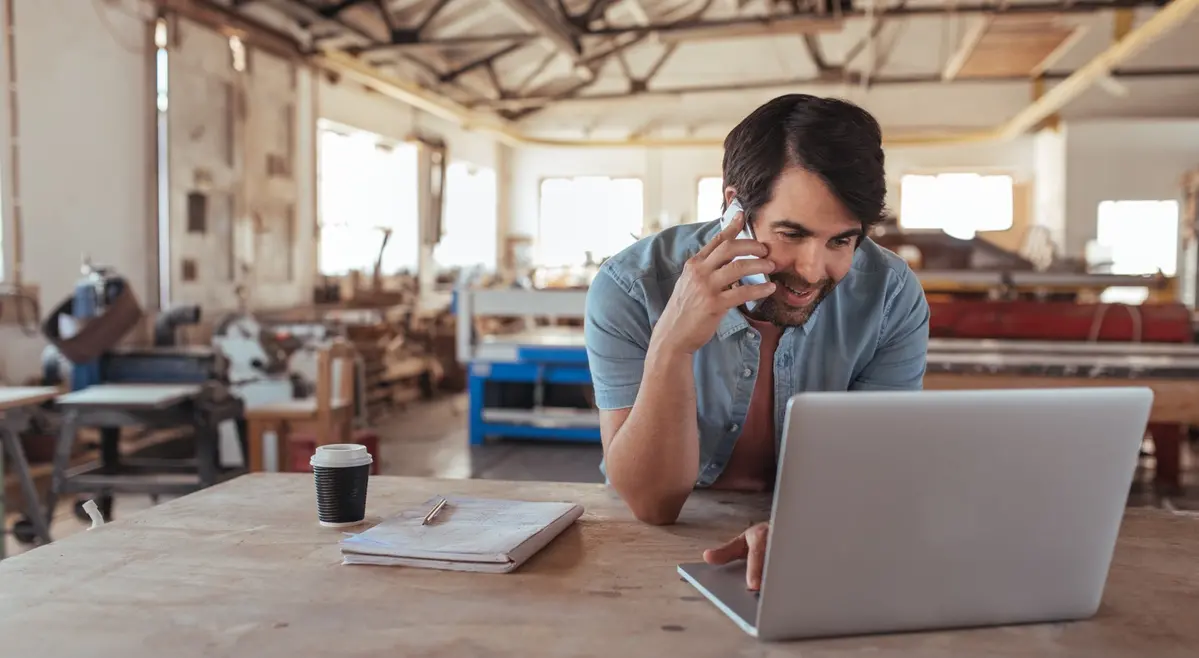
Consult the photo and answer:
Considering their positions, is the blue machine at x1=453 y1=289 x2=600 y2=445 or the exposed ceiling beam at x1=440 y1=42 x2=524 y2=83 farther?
the exposed ceiling beam at x1=440 y1=42 x2=524 y2=83

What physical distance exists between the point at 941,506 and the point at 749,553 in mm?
264

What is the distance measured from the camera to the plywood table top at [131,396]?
3.74 m

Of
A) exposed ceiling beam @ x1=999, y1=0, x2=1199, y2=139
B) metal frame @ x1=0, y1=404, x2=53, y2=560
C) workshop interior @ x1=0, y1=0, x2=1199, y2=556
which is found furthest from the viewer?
exposed ceiling beam @ x1=999, y1=0, x2=1199, y2=139

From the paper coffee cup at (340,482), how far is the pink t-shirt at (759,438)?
63cm

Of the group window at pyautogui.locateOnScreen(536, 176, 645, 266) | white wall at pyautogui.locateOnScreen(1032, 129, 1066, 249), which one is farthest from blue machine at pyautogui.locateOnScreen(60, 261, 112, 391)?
white wall at pyautogui.locateOnScreen(1032, 129, 1066, 249)

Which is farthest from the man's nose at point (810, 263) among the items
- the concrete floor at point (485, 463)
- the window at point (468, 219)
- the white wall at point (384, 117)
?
the window at point (468, 219)

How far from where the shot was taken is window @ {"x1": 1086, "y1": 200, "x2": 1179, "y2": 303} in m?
10.9

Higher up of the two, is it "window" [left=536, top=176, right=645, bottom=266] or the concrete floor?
"window" [left=536, top=176, right=645, bottom=266]

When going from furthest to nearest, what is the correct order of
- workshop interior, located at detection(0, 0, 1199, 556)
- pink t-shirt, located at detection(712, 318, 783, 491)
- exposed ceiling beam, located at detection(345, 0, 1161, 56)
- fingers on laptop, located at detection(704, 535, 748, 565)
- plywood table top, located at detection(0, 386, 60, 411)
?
exposed ceiling beam, located at detection(345, 0, 1161, 56), workshop interior, located at detection(0, 0, 1199, 556), plywood table top, located at detection(0, 386, 60, 411), pink t-shirt, located at detection(712, 318, 783, 491), fingers on laptop, located at detection(704, 535, 748, 565)

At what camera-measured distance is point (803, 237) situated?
142cm

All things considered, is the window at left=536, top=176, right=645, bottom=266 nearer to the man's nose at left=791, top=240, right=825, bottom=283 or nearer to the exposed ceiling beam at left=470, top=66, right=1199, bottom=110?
the exposed ceiling beam at left=470, top=66, right=1199, bottom=110

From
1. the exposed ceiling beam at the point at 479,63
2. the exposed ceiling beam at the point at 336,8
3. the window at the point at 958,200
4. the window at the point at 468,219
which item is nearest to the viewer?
the exposed ceiling beam at the point at 336,8

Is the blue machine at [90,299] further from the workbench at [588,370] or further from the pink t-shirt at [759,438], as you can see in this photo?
the pink t-shirt at [759,438]

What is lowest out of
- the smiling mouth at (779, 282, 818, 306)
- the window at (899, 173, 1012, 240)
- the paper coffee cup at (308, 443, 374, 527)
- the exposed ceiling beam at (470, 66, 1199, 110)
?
the paper coffee cup at (308, 443, 374, 527)
